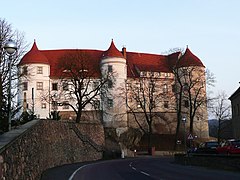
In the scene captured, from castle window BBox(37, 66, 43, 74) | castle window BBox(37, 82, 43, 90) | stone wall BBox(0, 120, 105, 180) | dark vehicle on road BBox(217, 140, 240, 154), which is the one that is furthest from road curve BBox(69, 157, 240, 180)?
castle window BBox(37, 66, 43, 74)

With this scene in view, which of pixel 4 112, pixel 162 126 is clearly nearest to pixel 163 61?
pixel 162 126

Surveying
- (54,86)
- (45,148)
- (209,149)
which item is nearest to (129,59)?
(54,86)

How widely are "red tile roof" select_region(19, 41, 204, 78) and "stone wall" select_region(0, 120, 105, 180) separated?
35740 mm

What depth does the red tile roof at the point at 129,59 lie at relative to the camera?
3392 inches

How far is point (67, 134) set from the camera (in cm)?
3738

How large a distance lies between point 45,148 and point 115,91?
60331mm

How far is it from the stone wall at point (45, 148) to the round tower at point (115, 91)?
28087mm

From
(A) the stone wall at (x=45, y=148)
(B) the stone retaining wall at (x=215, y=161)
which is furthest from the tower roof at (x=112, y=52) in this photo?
(B) the stone retaining wall at (x=215, y=161)

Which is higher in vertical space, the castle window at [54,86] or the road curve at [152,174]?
the castle window at [54,86]

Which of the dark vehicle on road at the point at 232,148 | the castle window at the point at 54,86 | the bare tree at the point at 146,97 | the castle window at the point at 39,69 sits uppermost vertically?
the castle window at the point at 39,69

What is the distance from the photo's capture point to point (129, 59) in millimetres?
97125

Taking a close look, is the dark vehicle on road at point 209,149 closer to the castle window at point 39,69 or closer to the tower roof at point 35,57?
the castle window at point 39,69

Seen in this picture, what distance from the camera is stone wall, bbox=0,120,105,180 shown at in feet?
36.4

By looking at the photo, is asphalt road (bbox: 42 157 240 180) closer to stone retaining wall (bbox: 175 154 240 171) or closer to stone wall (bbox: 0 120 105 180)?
stone retaining wall (bbox: 175 154 240 171)
